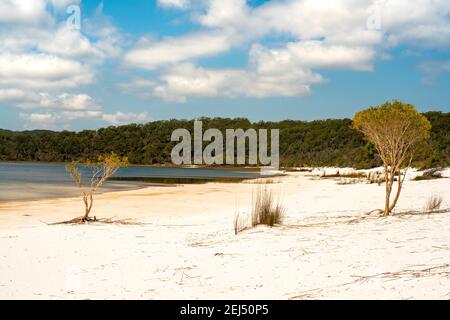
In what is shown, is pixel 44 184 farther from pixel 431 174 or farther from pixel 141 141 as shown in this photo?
pixel 141 141

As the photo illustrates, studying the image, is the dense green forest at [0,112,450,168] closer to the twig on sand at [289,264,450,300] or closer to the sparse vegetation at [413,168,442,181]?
the sparse vegetation at [413,168,442,181]

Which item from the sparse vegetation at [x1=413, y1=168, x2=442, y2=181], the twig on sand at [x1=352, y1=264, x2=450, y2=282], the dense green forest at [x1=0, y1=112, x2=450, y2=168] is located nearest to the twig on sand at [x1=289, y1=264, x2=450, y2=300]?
the twig on sand at [x1=352, y1=264, x2=450, y2=282]

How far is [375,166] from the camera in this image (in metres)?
51.8

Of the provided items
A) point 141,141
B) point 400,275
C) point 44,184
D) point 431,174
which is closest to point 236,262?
point 400,275

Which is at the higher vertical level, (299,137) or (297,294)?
(299,137)

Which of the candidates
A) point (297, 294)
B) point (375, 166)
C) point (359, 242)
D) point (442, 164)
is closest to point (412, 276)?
point (297, 294)

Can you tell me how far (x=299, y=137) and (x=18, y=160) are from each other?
3394 inches

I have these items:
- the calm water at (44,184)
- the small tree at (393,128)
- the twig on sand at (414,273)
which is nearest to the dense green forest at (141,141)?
the calm water at (44,184)

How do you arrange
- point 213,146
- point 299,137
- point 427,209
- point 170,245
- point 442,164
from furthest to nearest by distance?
point 213,146, point 299,137, point 442,164, point 427,209, point 170,245

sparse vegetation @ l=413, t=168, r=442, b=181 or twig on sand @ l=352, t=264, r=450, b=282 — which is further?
sparse vegetation @ l=413, t=168, r=442, b=181

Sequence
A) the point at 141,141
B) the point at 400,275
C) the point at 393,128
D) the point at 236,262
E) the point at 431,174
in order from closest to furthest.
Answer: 1. the point at 400,275
2. the point at 236,262
3. the point at 393,128
4. the point at 431,174
5. the point at 141,141

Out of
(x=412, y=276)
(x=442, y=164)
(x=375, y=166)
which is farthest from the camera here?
(x=375, y=166)
